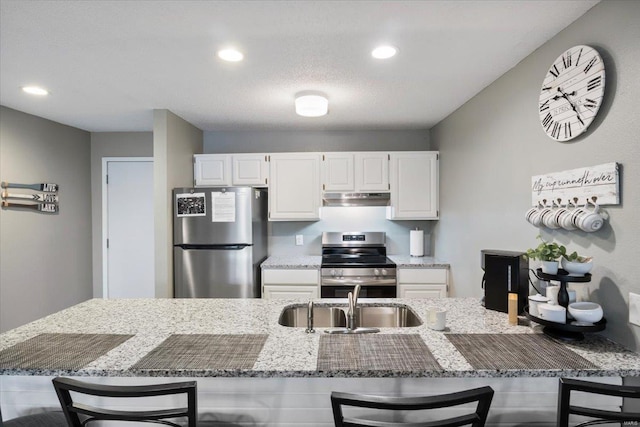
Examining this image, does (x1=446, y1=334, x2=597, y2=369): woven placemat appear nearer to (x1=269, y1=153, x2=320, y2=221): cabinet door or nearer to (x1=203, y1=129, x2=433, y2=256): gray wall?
(x1=269, y1=153, x2=320, y2=221): cabinet door

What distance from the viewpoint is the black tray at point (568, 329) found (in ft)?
4.40

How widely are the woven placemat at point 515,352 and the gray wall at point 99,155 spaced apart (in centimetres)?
398

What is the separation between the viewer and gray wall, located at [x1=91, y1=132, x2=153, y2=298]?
409 centimetres

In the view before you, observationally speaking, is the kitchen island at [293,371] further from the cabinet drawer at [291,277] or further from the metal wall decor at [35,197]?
the metal wall decor at [35,197]

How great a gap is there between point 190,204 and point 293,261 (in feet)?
3.76

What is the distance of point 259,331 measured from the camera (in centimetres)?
152

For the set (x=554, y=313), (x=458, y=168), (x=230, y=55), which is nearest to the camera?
(x=554, y=313)

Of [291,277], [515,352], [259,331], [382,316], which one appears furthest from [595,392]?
[291,277]

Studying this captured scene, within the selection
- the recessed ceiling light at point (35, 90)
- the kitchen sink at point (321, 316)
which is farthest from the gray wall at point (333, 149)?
the kitchen sink at point (321, 316)

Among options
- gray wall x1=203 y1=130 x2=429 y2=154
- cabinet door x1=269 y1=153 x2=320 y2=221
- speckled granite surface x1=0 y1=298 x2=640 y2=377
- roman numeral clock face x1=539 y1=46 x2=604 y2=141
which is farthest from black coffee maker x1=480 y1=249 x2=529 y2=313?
gray wall x1=203 y1=130 x2=429 y2=154

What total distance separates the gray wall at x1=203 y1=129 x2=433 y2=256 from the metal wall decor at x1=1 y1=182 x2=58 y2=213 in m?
1.79

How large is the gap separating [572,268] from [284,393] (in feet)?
4.13

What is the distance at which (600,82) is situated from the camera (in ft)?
4.70

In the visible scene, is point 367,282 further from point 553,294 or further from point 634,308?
point 634,308
